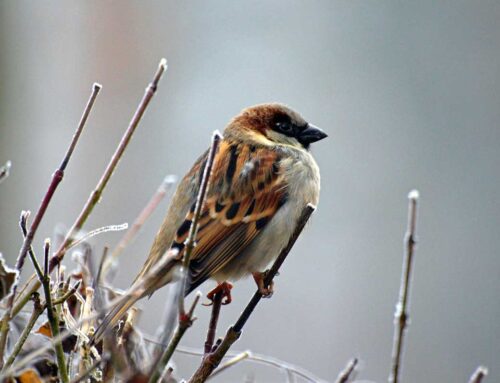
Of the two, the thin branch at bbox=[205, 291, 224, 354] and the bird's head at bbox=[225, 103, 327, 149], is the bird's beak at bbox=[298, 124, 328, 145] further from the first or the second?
the thin branch at bbox=[205, 291, 224, 354]

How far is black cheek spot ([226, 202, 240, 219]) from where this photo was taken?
2482 millimetres

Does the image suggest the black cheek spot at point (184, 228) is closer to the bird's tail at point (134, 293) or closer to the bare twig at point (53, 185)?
the bird's tail at point (134, 293)

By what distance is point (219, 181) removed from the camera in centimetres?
253

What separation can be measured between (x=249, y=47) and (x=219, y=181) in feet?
13.5

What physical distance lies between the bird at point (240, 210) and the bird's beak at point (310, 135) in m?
0.15

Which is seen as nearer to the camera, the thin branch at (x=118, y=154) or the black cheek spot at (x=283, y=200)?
the thin branch at (x=118, y=154)

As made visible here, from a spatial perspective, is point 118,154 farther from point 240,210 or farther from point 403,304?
point 240,210

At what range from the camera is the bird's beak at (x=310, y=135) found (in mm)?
2881

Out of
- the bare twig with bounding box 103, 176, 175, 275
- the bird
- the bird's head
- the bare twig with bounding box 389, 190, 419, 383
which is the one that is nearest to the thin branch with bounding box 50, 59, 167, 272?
the bare twig with bounding box 103, 176, 175, 275

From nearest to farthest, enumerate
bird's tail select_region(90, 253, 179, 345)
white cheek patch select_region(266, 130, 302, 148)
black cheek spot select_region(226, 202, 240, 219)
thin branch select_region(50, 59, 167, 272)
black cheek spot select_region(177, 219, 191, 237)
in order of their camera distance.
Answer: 1. bird's tail select_region(90, 253, 179, 345)
2. thin branch select_region(50, 59, 167, 272)
3. black cheek spot select_region(177, 219, 191, 237)
4. black cheek spot select_region(226, 202, 240, 219)
5. white cheek patch select_region(266, 130, 302, 148)

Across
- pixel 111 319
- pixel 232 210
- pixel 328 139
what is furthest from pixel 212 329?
pixel 328 139

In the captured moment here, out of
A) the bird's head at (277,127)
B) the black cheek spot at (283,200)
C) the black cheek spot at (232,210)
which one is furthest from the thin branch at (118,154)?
the bird's head at (277,127)

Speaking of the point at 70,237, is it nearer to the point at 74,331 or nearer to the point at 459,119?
the point at 74,331

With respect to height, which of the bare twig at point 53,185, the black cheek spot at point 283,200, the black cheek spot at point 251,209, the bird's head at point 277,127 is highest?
the bird's head at point 277,127
